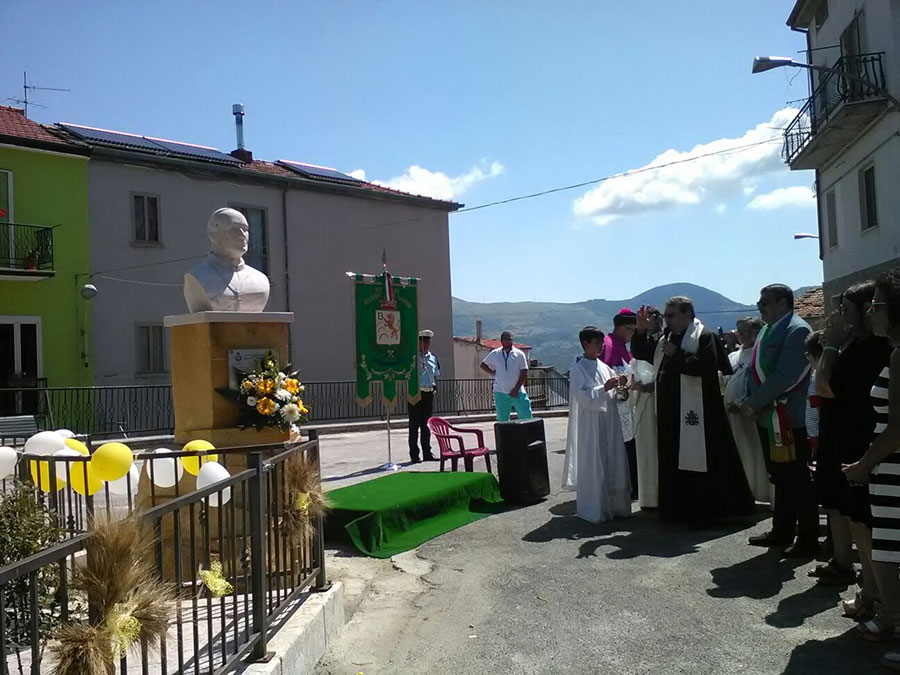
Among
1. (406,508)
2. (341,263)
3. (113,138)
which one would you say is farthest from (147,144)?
(406,508)

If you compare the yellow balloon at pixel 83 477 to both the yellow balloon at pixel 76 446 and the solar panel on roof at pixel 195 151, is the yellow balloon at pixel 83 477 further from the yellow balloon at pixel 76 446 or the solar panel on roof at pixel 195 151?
the solar panel on roof at pixel 195 151

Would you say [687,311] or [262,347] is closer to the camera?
[262,347]

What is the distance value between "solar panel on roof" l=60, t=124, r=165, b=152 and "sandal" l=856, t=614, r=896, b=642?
2112 cm

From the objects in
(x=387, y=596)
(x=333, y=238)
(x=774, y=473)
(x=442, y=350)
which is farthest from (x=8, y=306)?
(x=774, y=473)

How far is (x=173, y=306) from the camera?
2189 cm

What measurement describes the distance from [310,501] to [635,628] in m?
1.95

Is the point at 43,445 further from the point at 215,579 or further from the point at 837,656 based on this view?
the point at 837,656

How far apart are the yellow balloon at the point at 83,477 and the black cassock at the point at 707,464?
4625mm

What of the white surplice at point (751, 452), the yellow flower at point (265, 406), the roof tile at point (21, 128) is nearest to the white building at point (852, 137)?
the white surplice at point (751, 452)

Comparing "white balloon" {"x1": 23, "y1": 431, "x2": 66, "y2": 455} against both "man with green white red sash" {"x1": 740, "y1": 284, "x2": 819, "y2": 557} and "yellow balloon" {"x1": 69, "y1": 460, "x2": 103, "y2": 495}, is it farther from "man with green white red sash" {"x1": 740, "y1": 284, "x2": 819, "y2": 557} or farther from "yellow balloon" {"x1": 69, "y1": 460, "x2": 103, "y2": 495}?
"man with green white red sash" {"x1": 740, "y1": 284, "x2": 819, "y2": 557}

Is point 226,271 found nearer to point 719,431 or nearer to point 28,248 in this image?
point 719,431

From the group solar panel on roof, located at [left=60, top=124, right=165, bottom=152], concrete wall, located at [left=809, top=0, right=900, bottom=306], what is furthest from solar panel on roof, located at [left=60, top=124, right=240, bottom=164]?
concrete wall, located at [left=809, top=0, right=900, bottom=306]

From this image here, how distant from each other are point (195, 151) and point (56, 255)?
526 cm

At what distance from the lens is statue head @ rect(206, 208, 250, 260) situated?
6.12 m
